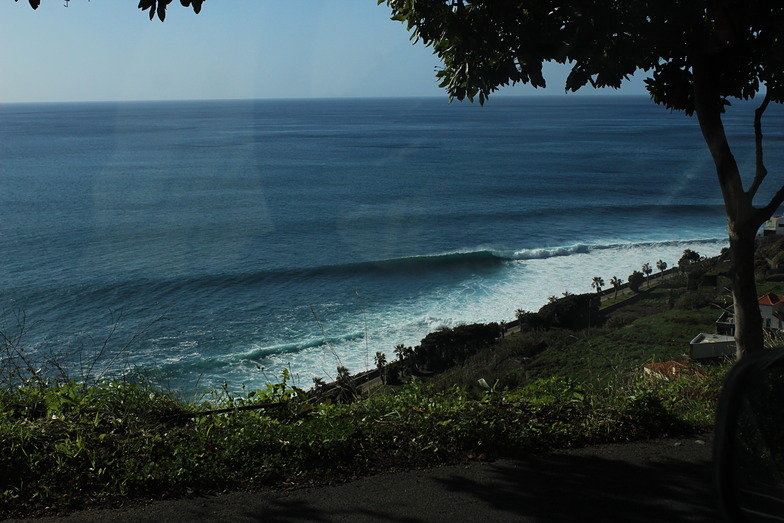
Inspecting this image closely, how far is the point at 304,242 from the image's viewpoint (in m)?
39.4

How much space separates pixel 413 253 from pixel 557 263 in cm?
761

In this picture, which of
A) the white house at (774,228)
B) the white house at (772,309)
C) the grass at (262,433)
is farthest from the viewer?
the white house at (774,228)

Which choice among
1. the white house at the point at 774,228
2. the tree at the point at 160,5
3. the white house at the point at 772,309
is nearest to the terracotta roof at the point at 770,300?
the white house at the point at 772,309

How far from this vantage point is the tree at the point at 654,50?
5.15 meters

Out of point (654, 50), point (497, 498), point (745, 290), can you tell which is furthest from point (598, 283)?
point (497, 498)

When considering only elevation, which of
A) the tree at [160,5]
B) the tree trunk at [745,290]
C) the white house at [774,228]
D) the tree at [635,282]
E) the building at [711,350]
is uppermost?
the tree at [160,5]

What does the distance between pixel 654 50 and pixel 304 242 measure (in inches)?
1342

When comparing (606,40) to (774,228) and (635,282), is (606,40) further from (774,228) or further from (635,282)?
(774,228)

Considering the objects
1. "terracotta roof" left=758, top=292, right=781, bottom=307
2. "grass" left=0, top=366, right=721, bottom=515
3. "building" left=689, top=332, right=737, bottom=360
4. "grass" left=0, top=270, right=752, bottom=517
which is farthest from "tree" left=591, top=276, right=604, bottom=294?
"grass" left=0, top=366, right=721, bottom=515

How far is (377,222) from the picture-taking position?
45750 millimetres

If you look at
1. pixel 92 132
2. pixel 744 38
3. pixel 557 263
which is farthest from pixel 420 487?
pixel 92 132

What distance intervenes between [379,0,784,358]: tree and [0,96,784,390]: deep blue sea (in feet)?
10.7

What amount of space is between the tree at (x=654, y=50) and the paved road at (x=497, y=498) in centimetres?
193

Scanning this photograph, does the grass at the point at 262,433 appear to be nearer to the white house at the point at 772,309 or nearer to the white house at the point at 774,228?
the white house at the point at 772,309
